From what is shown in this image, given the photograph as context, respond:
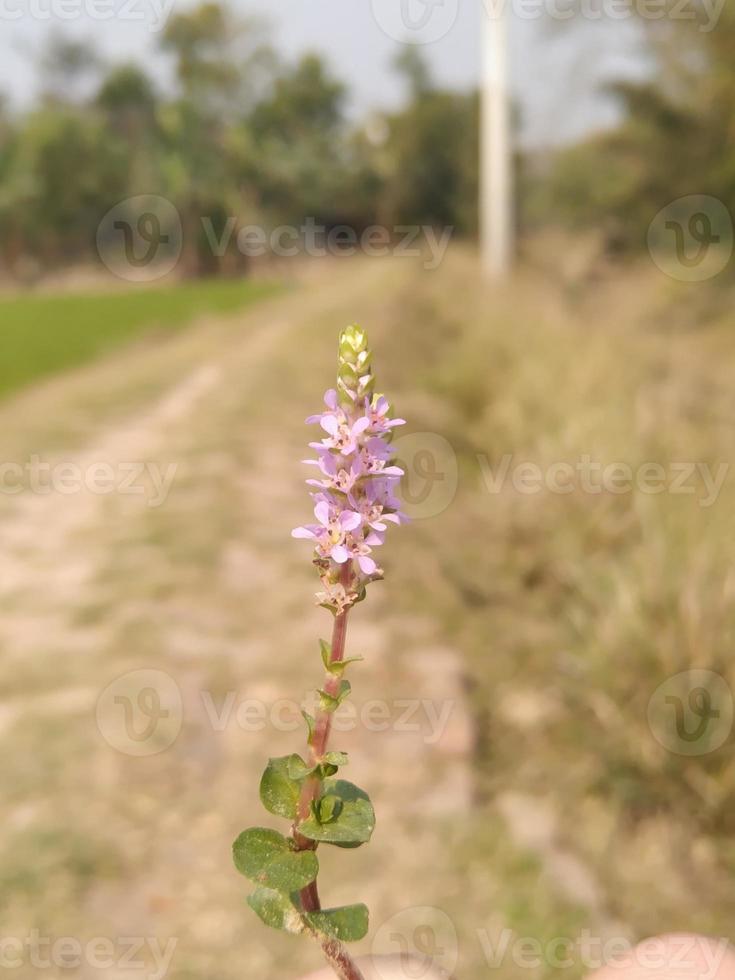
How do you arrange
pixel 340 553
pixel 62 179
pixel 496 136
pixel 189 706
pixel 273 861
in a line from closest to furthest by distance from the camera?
pixel 340 553 → pixel 273 861 → pixel 189 706 → pixel 496 136 → pixel 62 179

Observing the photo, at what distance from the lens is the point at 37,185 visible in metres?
18.6

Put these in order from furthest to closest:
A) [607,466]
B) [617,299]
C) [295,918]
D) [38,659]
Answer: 1. [617,299]
2. [607,466]
3. [38,659]
4. [295,918]

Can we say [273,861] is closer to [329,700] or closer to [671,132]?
[329,700]

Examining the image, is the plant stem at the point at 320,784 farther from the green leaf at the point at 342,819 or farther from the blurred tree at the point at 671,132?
the blurred tree at the point at 671,132

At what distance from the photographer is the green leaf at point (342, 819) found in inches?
29.5

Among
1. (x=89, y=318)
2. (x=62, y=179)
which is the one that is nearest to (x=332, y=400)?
(x=89, y=318)

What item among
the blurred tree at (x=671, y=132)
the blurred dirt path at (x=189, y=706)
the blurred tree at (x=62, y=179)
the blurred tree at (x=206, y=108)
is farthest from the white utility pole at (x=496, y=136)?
the blurred dirt path at (x=189, y=706)

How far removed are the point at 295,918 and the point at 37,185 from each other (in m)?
20.0

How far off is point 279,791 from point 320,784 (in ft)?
0.18

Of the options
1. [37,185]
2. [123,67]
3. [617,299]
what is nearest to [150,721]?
[123,67]

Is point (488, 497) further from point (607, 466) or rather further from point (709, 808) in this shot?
point (709, 808)

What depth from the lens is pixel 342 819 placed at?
2.58 ft

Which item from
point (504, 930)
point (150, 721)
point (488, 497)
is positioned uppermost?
point (488, 497)

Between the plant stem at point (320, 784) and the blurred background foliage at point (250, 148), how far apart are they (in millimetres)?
6610
